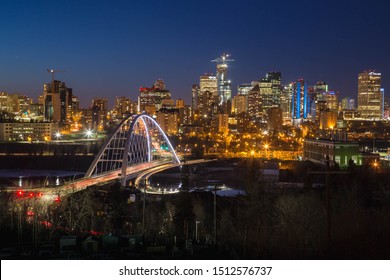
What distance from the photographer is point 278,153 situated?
94.6 ft

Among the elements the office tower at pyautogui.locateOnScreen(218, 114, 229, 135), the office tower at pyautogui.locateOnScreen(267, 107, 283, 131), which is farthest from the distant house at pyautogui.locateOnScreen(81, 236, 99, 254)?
the office tower at pyautogui.locateOnScreen(267, 107, 283, 131)

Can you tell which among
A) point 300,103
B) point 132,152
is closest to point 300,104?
point 300,103

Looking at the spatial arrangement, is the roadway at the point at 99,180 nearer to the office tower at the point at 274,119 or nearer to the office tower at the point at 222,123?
the office tower at the point at 222,123

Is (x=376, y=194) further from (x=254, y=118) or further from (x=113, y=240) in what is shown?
(x=254, y=118)

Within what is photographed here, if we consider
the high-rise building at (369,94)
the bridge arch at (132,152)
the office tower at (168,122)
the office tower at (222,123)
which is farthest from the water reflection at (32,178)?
the high-rise building at (369,94)

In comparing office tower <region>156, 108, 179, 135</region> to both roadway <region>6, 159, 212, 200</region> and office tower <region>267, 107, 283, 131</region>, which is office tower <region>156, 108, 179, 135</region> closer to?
office tower <region>267, 107, 283, 131</region>

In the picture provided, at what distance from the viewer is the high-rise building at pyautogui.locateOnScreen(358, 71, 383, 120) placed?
63.5 meters

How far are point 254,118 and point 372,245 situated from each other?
51.7 metres

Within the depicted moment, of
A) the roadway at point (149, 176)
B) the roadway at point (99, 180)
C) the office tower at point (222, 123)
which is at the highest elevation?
the office tower at point (222, 123)

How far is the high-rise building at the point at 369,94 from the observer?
6353 centimetres

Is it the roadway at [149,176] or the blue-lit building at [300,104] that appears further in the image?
the blue-lit building at [300,104]

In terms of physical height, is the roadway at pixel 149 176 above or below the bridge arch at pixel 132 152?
below
